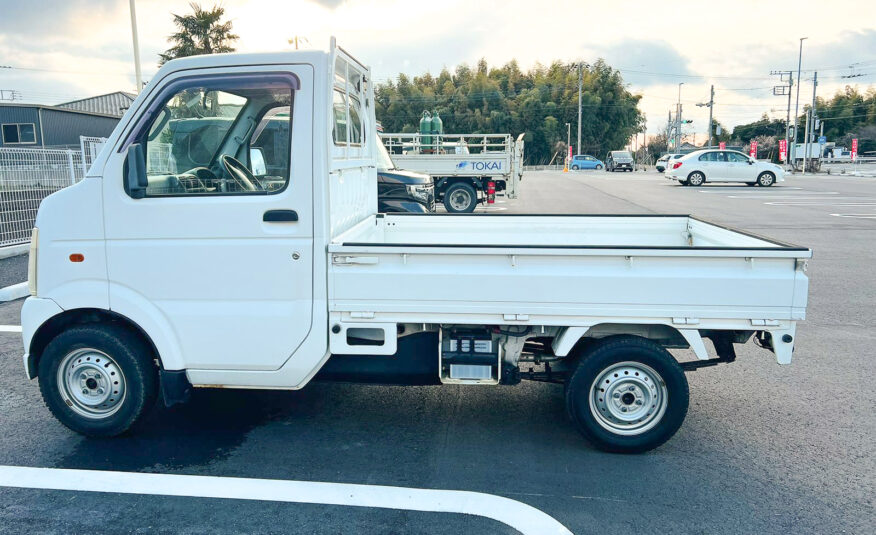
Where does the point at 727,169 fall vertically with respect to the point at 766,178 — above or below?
above

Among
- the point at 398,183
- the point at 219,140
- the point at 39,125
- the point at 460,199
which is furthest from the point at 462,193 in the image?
the point at 39,125

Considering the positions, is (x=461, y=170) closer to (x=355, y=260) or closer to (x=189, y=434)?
(x=189, y=434)

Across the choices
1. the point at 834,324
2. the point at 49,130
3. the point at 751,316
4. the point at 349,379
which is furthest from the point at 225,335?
the point at 49,130

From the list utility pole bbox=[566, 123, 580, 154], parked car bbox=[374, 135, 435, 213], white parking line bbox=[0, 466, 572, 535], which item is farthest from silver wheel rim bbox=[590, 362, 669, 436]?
utility pole bbox=[566, 123, 580, 154]

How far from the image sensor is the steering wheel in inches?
164

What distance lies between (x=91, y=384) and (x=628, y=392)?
3.35 m

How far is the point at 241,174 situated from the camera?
423 centimetres

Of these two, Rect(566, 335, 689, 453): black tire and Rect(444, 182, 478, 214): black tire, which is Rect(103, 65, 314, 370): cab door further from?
Rect(444, 182, 478, 214): black tire

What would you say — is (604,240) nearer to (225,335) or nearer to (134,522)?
(225,335)

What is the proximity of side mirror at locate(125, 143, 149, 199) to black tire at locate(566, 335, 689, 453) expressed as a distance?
2.80m

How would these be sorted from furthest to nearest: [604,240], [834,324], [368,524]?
1. [834,324]
2. [604,240]
3. [368,524]

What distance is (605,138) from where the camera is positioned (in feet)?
253

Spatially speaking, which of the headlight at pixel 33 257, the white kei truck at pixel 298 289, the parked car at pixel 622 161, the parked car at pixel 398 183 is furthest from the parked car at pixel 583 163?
the headlight at pixel 33 257

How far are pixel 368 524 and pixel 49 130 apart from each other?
3866 cm
